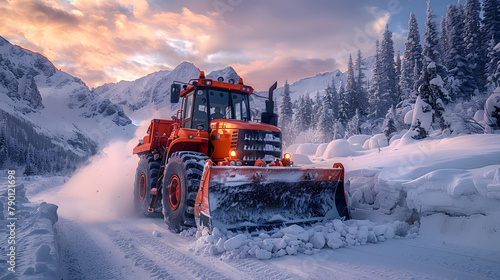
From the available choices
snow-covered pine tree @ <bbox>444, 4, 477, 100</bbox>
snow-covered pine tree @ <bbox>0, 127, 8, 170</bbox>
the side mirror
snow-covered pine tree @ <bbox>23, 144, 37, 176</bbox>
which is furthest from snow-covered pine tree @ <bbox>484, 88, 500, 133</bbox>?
snow-covered pine tree @ <bbox>0, 127, 8, 170</bbox>

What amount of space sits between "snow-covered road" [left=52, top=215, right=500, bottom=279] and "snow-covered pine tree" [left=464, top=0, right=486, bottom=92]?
4039cm

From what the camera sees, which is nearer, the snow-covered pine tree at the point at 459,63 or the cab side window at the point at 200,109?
the cab side window at the point at 200,109

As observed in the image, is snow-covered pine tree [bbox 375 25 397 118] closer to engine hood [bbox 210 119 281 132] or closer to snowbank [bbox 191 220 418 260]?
engine hood [bbox 210 119 281 132]

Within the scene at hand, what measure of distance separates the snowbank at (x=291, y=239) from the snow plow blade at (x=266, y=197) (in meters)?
0.34

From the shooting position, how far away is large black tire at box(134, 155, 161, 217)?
7541mm

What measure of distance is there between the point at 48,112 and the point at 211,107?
93.5 metres

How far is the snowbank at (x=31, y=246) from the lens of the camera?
2477mm

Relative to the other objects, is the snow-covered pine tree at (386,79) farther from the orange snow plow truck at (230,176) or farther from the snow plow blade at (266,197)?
the snow plow blade at (266,197)

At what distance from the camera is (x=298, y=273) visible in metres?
3.31

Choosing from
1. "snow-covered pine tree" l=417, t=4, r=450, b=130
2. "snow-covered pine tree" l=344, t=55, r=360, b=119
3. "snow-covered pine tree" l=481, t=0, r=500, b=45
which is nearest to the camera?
"snow-covered pine tree" l=417, t=4, r=450, b=130

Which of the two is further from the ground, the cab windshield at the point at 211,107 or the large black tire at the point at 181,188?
the cab windshield at the point at 211,107

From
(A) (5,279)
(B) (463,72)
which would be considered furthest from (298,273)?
(B) (463,72)

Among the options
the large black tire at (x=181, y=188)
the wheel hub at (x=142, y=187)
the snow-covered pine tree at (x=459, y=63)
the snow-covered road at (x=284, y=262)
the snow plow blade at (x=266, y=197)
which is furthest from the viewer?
the snow-covered pine tree at (x=459, y=63)

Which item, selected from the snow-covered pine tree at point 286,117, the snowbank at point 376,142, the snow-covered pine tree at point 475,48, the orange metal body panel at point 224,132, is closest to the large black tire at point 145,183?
the orange metal body panel at point 224,132
